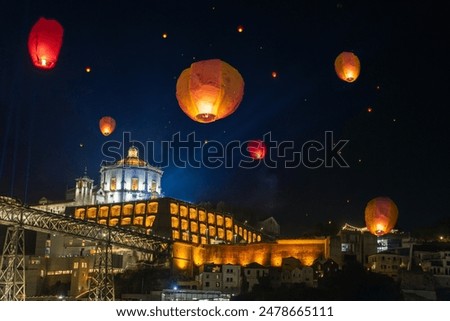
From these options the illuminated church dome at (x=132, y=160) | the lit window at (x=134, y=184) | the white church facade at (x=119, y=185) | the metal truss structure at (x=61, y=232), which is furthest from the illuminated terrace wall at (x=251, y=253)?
the illuminated church dome at (x=132, y=160)

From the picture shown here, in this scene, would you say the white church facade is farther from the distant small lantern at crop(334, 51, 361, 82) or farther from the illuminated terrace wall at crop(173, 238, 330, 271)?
the distant small lantern at crop(334, 51, 361, 82)

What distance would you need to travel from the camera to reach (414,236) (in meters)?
54.5

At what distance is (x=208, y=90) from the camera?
62.1 feet

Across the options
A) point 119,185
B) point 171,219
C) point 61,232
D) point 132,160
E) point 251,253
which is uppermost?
point 132,160

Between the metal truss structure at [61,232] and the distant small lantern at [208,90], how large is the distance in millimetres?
15554

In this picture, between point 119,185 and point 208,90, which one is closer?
point 208,90

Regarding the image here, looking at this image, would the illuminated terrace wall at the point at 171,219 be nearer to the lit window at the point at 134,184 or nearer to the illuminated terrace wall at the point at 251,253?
the illuminated terrace wall at the point at 251,253

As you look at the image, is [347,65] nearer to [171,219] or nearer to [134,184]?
[171,219]

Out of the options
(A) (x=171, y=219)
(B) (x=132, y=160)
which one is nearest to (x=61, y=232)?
(A) (x=171, y=219)

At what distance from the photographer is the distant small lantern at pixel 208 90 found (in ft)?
62.0

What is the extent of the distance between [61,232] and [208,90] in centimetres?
2584

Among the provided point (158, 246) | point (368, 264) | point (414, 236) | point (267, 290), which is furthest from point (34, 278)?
point (414, 236)

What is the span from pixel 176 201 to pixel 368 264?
2326 cm
